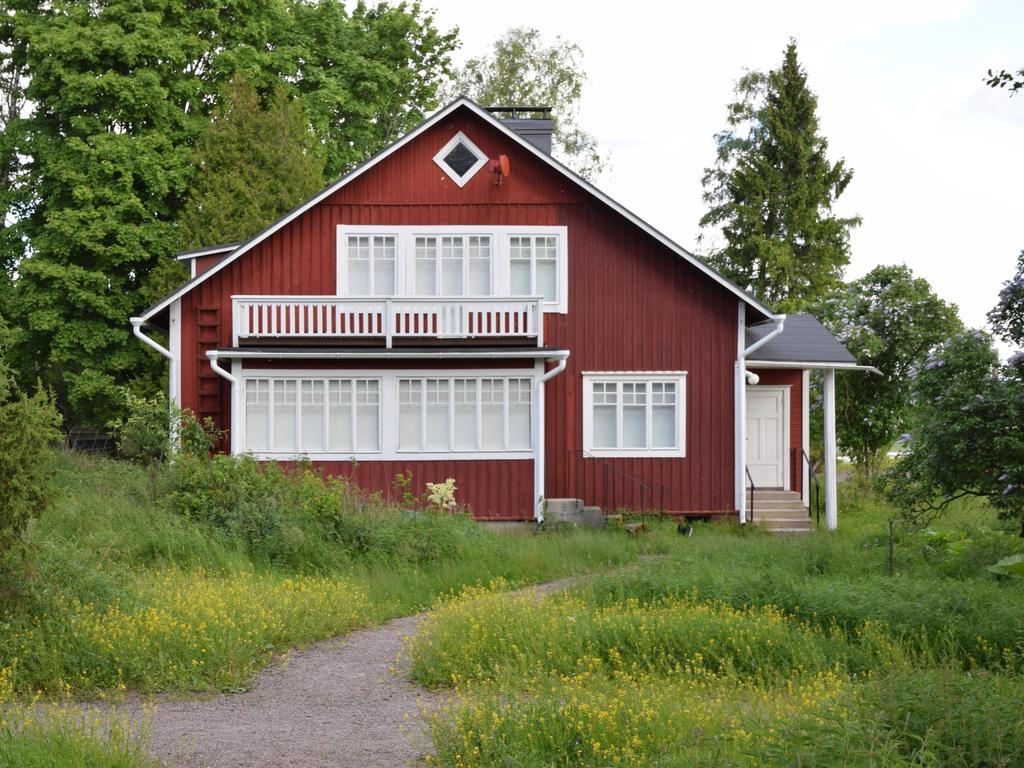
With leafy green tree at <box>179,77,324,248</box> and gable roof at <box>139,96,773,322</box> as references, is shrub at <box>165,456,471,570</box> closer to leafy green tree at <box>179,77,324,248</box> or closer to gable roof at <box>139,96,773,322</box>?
gable roof at <box>139,96,773,322</box>

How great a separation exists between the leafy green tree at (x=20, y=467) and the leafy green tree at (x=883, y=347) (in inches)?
910

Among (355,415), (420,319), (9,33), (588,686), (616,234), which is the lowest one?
(588,686)

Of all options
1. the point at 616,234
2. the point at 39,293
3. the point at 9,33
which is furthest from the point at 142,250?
the point at 616,234

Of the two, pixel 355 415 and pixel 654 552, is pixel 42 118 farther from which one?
pixel 654 552

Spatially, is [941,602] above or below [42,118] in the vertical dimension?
below

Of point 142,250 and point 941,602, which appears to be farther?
point 142,250

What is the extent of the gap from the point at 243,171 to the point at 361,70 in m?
6.03

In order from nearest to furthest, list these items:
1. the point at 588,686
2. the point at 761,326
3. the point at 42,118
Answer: the point at 588,686
the point at 761,326
the point at 42,118

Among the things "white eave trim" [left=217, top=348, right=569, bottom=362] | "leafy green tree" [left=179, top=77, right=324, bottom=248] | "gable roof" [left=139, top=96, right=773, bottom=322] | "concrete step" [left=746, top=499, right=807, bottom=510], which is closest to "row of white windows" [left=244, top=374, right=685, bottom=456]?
"white eave trim" [left=217, top=348, right=569, bottom=362]

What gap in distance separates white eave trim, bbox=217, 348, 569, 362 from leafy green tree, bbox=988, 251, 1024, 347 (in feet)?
25.4

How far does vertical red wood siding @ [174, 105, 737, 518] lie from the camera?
22.2 m

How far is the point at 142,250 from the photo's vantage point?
1146 inches

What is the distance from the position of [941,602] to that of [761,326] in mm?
13306

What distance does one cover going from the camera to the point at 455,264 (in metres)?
22.5
